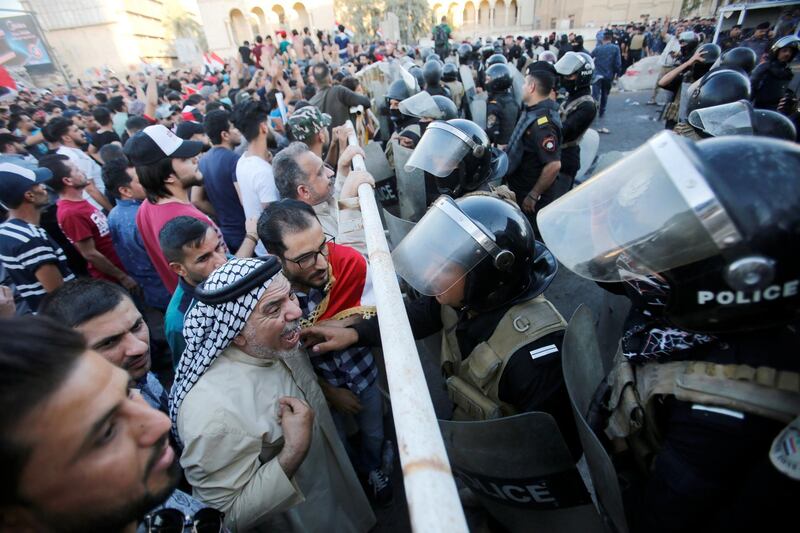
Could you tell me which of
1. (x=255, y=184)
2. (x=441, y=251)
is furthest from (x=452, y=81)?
(x=441, y=251)

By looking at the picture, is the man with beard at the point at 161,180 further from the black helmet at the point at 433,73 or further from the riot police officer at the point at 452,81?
the riot police officer at the point at 452,81

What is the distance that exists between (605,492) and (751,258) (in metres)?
0.82

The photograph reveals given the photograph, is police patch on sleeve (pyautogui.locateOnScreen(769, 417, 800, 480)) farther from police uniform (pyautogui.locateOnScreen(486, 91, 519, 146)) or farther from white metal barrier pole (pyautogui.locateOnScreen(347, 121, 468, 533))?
police uniform (pyautogui.locateOnScreen(486, 91, 519, 146))

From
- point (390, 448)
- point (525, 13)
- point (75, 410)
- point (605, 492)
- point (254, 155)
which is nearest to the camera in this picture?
point (75, 410)

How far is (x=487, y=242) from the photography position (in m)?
1.54

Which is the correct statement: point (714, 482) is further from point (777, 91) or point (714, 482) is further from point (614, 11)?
point (614, 11)

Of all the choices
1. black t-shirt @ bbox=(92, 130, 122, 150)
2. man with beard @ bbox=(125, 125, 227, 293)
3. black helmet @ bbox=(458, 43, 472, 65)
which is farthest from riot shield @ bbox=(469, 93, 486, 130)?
black t-shirt @ bbox=(92, 130, 122, 150)

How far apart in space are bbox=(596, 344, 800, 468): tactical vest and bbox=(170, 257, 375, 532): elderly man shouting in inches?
47.7

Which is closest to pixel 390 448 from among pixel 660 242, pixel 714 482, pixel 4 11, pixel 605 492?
pixel 605 492

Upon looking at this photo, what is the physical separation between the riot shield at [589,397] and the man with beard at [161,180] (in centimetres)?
246

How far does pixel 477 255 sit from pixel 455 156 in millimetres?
1537

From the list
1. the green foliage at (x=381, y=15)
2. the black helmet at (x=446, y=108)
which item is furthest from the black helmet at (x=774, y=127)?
the green foliage at (x=381, y=15)

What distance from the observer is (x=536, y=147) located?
394 cm

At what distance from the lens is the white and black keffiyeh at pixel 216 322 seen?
153 centimetres
